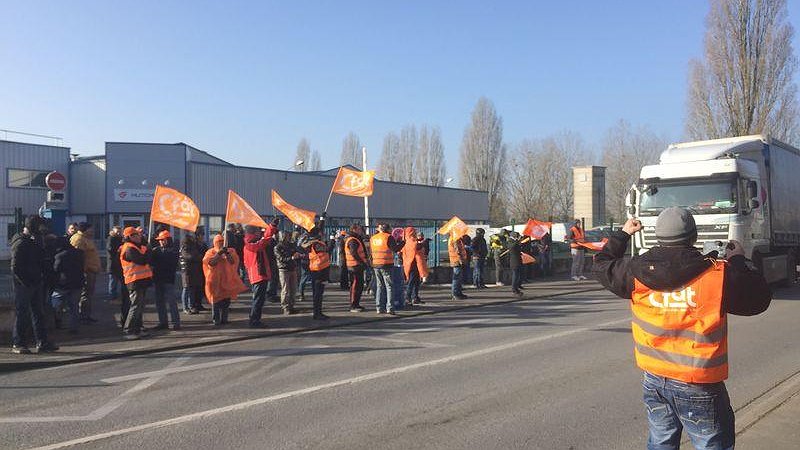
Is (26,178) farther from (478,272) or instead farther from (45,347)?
(45,347)

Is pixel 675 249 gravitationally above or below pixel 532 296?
above

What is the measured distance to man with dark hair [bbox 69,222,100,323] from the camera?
1173 cm

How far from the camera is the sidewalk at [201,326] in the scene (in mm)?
9055

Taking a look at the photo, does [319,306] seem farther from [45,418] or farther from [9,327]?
[45,418]

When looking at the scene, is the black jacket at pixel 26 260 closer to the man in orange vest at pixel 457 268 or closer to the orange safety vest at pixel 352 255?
the orange safety vest at pixel 352 255

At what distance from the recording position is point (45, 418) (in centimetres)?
607

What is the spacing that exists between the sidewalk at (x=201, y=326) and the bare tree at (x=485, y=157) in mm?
45665

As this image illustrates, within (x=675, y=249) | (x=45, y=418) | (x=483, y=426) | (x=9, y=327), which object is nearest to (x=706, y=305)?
(x=675, y=249)

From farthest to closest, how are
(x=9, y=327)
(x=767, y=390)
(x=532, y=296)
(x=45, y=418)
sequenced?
(x=532, y=296) < (x=9, y=327) < (x=767, y=390) < (x=45, y=418)

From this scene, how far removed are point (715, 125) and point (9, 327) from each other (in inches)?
1445

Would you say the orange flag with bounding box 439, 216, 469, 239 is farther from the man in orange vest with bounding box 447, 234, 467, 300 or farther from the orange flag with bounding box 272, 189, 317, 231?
the orange flag with bounding box 272, 189, 317, 231

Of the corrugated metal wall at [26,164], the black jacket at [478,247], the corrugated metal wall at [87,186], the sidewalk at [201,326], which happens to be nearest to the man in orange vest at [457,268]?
the sidewalk at [201,326]

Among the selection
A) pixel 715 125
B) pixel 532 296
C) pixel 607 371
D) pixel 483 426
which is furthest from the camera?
pixel 715 125

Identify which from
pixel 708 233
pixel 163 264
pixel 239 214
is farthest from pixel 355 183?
pixel 708 233
